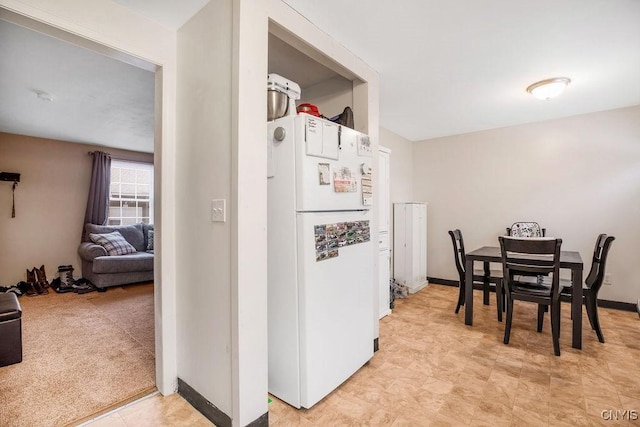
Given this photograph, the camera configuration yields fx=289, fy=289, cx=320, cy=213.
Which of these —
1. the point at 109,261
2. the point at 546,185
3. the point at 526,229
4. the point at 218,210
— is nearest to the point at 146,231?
the point at 109,261

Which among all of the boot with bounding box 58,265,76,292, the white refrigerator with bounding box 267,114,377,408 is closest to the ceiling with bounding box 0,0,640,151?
the white refrigerator with bounding box 267,114,377,408

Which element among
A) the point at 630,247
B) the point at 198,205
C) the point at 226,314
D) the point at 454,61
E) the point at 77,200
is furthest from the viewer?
the point at 77,200

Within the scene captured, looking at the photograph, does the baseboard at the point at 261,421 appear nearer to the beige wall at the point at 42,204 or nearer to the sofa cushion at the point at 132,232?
the sofa cushion at the point at 132,232

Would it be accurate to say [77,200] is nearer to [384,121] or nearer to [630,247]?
[384,121]

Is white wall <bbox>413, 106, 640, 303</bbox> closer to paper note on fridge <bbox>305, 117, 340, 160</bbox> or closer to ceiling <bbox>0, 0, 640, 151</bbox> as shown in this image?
ceiling <bbox>0, 0, 640, 151</bbox>

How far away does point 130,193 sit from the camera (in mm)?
5746

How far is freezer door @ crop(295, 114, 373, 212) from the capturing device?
5.42ft

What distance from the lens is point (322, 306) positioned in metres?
1.74

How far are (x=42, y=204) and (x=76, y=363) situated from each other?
12.2 feet

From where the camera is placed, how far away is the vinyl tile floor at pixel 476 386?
5.31 ft

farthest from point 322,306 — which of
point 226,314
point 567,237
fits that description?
point 567,237

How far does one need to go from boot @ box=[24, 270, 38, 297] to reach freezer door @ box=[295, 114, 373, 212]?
4.71m

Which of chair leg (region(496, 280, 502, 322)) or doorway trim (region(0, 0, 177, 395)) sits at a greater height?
doorway trim (region(0, 0, 177, 395))

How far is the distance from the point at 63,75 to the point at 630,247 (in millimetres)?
6238
